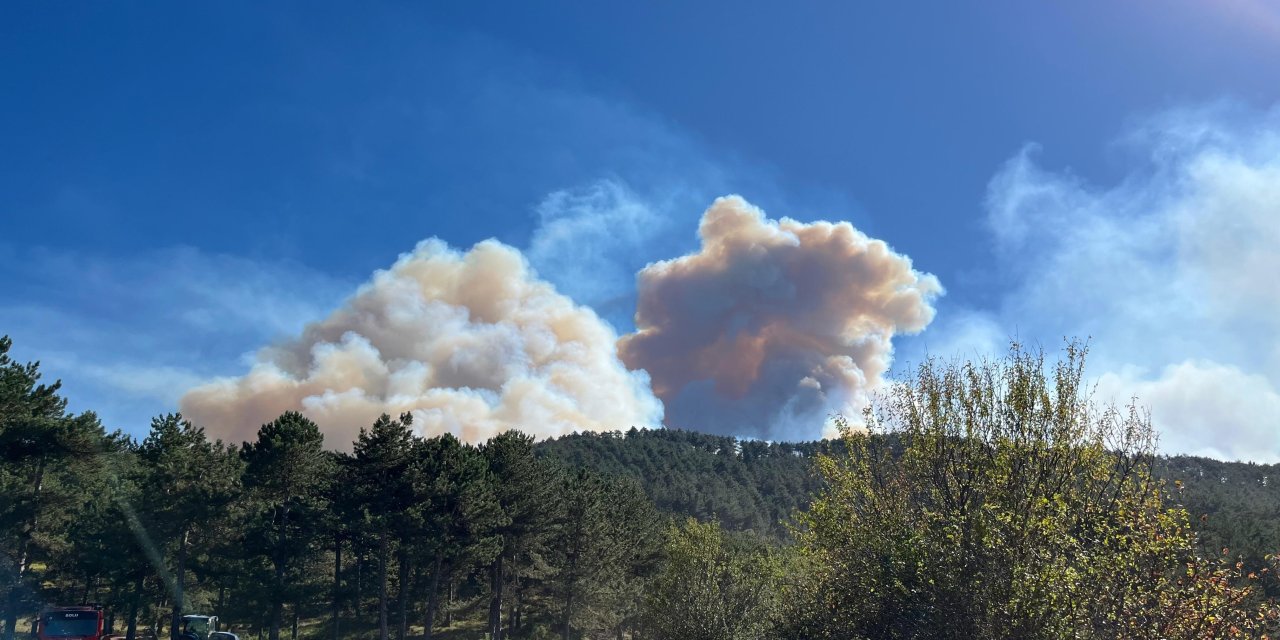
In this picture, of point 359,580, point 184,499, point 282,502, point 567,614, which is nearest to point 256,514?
point 282,502

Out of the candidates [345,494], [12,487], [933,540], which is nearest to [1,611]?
[12,487]

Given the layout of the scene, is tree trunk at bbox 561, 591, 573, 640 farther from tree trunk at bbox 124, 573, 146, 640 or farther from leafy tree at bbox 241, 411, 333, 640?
tree trunk at bbox 124, 573, 146, 640

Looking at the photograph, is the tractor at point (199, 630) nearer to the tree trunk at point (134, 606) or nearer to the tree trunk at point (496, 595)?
the tree trunk at point (134, 606)

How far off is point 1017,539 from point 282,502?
52.8m

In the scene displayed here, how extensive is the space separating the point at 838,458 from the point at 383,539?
3566 cm

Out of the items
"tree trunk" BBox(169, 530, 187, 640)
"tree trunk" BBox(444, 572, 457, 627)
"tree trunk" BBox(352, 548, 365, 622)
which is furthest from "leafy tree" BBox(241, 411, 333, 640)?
"tree trunk" BBox(444, 572, 457, 627)

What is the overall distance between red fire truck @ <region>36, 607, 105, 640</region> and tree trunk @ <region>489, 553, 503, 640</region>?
1140 inches

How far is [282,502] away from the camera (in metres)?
55.0

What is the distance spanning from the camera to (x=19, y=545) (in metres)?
55.5

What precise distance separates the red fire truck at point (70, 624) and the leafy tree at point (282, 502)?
15.3m

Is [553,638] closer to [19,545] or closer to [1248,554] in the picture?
[19,545]

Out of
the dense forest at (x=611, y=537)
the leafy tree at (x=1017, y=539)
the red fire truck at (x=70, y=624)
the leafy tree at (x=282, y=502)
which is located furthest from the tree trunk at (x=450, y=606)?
the leafy tree at (x=1017, y=539)

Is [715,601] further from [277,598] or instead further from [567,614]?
[567,614]

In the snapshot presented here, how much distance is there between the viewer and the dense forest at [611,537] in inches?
571
